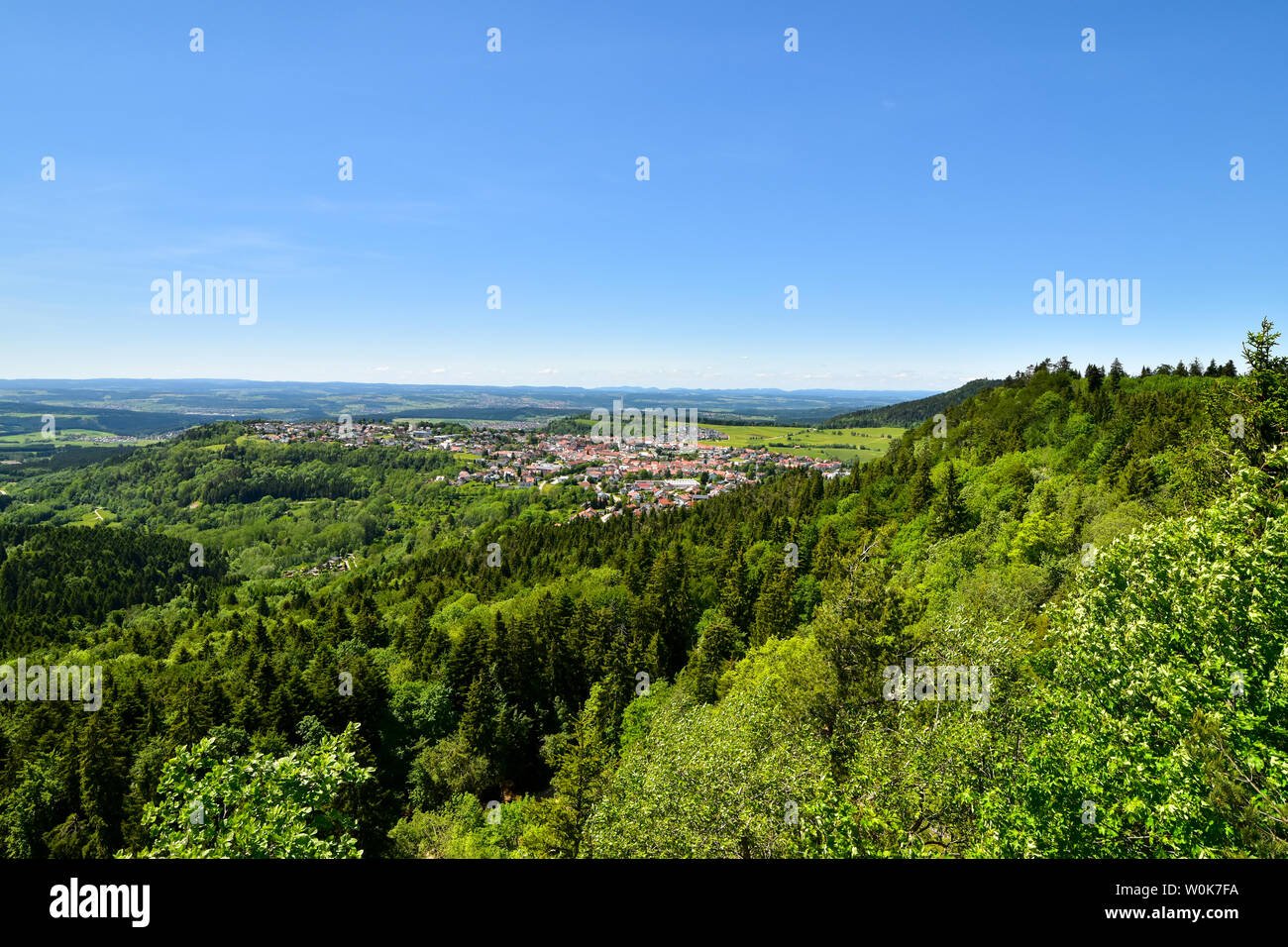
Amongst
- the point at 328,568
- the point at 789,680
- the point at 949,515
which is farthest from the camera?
the point at 328,568

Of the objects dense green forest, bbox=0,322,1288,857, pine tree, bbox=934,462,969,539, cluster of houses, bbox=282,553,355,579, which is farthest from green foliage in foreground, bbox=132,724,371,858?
cluster of houses, bbox=282,553,355,579

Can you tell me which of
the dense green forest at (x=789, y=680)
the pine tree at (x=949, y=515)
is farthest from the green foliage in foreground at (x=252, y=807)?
the pine tree at (x=949, y=515)

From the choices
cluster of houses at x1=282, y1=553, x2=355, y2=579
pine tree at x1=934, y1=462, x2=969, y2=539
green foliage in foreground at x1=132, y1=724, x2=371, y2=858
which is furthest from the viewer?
cluster of houses at x1=282, y1=553, x2=355, y2=579

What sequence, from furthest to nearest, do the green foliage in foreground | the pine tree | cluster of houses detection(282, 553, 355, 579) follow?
cluster of houses detection(282, 553, 355, 579) < the pine tree < the green foliage in foreground

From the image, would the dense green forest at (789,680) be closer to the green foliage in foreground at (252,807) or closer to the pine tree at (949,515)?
the green foliage in foreground at (252,807)

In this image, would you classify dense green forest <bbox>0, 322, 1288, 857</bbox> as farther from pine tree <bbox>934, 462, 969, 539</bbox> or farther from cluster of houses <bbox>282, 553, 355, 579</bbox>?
cluster of houses <bbox>282, 553, 355, 579</bbox>

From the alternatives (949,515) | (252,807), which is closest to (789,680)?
(252,807)

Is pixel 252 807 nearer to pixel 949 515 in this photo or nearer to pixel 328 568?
pixel 949 515

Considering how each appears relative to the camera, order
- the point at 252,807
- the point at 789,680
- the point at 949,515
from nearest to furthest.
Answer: the point at 252,807
the point at 789,680
the point at 949,515

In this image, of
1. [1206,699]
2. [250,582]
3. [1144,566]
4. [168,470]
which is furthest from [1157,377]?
[168,470]
